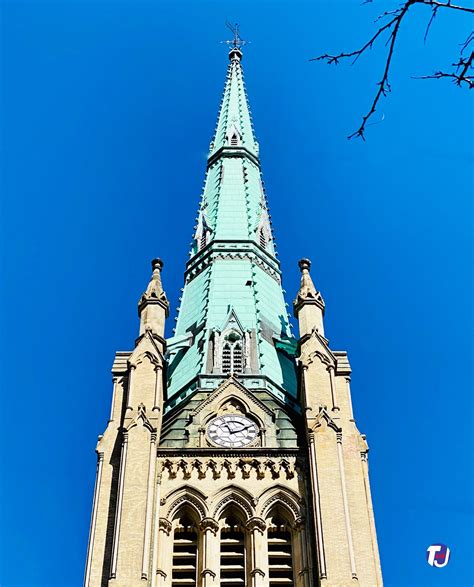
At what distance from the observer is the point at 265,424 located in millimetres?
30156

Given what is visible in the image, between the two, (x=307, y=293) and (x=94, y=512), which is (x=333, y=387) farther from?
(x=94, y=512)

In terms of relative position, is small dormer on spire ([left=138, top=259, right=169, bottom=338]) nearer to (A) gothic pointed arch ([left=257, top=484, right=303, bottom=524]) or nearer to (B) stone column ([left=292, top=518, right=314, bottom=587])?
(A) gothic pointed arch ([left=257, top=484, right=303, bottom=524])

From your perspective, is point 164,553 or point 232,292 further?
point 232,292

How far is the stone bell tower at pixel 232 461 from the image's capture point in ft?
83.0

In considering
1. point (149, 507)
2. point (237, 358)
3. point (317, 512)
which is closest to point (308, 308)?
point (237, 358)

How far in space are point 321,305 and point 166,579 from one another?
12.2 m

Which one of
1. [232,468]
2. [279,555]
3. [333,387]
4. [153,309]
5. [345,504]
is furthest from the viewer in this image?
[153,309]

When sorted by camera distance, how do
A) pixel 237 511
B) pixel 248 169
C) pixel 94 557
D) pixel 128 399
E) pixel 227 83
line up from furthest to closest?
1. pixel 227 83
2. pixel 248 169
3. pixel 128 399
4. pixel 237 511
5. pixel 94 557

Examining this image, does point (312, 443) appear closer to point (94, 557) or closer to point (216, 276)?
point (94, 557)

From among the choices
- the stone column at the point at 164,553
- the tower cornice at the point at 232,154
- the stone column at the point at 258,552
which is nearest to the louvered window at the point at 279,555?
the stone column at the point at 258,552

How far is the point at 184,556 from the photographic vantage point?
Result: 26.3 metres

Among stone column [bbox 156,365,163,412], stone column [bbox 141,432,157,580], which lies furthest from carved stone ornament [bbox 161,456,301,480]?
stone column [bbox 156,365,163,412]

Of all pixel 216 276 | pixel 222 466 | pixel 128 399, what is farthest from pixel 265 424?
pixel 216 276

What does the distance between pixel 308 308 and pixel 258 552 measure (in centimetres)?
1007
